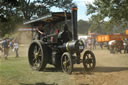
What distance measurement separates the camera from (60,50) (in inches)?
348

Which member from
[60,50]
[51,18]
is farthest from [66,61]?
[51,18]

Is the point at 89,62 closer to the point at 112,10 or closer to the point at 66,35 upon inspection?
the point at 66,35

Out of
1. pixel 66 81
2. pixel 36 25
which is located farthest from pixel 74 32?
pixel 36 25

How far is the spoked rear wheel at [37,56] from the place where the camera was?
8.82 m

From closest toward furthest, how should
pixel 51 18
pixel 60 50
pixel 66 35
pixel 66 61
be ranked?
1. pixel 66 61
2. pixel 66 35
3. pixel 60 50
4. pixel 51 18

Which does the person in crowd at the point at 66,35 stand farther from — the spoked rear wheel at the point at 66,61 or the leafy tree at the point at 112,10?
the leafy tree at the point at 112,10

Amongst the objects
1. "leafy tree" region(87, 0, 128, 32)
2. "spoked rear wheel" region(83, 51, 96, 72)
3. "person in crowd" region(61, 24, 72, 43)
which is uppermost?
"leafy tree" region(87, 0, 128, 32)

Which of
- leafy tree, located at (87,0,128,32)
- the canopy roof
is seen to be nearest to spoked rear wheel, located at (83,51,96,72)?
the canopy roof

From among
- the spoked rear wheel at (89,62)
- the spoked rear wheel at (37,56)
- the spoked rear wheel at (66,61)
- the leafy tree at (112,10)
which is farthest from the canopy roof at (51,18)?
the leafy tree at (112,10)

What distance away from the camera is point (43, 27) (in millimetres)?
9898

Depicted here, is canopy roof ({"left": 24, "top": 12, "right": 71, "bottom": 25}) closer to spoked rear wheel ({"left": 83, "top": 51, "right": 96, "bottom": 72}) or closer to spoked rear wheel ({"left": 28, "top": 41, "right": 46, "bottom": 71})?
spoked rear wheel ({"left": 28, "top": 41, "right": 46, "bottom": 71})

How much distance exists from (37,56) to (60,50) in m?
1.20

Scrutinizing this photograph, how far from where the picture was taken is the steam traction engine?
7.98m

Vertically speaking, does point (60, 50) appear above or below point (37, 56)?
above
